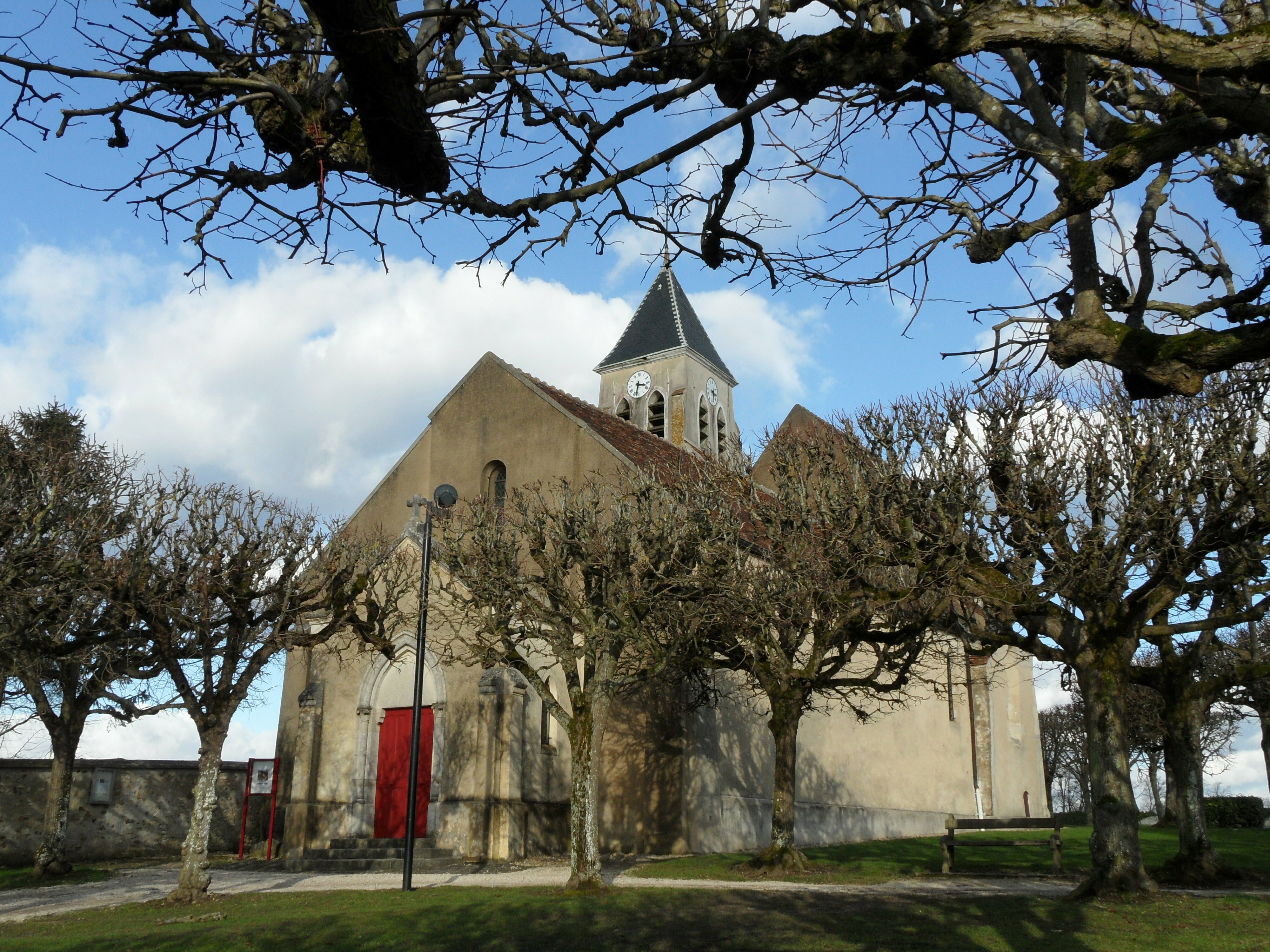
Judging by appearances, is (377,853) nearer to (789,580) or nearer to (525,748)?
(525,748)

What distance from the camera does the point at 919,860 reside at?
19.0 meters

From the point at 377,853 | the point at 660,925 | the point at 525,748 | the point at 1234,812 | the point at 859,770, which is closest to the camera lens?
the point at 660,925

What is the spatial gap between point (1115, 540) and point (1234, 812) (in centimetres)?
2506

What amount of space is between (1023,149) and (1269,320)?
1.41m

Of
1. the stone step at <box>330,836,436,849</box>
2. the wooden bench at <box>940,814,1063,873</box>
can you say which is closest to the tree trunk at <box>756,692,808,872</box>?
the wooden bench at <box>940,814,1063,873</box>

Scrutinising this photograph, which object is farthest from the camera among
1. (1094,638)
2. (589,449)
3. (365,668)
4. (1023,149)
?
(589,449)

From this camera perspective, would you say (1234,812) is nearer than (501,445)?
No

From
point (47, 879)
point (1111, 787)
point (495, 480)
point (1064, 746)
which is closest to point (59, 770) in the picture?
point (47, 879)

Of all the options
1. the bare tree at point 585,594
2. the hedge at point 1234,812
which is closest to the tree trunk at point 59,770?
the bare tree at point 585,594

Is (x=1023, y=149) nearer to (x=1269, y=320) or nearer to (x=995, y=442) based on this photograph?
(x=1269, y=320)

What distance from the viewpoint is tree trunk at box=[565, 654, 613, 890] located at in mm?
13805

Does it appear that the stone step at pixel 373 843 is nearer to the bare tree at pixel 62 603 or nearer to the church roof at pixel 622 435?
the bare tree at pixel 62 603

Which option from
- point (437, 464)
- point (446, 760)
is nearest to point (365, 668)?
point (446, 760)

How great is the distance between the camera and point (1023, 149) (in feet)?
15.9
